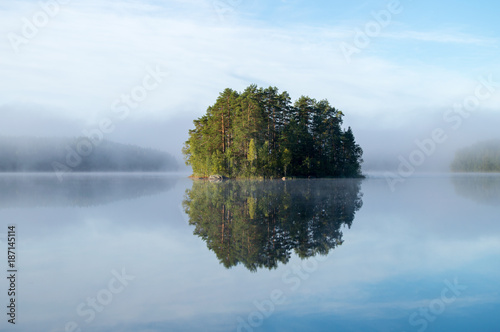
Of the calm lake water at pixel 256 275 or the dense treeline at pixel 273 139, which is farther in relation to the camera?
the dense treeline at pixel 273 139

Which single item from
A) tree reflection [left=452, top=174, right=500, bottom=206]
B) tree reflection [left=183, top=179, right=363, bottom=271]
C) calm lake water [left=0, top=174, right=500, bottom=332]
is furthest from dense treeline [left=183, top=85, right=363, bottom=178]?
calm lake water [left=0, top=174, right=500, bottom=332]

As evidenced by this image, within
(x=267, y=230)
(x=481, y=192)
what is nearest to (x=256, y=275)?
(x=267, y=230)

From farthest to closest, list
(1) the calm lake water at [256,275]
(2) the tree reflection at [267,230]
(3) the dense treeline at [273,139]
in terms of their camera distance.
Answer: (3) the dense treeline at [273,139], (2) the tree reflection at [267,230], (1) the calm lake water at [256,275]

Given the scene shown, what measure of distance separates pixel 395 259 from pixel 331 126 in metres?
70.0

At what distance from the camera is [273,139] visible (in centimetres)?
7294

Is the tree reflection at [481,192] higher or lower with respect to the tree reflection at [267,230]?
higher

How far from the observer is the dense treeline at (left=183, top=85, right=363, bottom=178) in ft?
223

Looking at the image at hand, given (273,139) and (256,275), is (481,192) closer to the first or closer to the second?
(256,275)

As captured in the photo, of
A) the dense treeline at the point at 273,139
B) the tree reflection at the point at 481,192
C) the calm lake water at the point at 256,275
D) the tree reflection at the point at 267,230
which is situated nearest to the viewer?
the calm lake water at the point at 256,275

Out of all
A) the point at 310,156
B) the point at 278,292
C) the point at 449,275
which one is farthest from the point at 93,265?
the point at 310,156

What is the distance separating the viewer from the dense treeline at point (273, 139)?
223 ft

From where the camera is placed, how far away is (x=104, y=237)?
13.1m

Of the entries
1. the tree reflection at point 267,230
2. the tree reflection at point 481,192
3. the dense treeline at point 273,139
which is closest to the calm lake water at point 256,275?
the tree reflection at point 267,230

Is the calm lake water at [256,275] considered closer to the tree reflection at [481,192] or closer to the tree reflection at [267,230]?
the tree reflection at [267,230]
